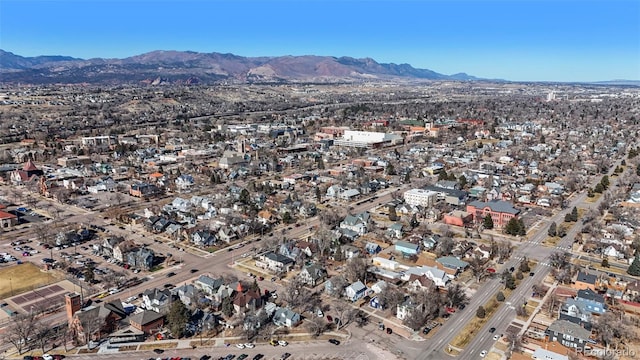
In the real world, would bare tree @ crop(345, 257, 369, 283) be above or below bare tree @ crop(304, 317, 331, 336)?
above

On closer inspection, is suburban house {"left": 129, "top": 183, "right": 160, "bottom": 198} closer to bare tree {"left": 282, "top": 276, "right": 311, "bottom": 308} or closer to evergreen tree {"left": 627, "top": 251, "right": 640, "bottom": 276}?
bare tree {"left": 282, "top": 276, "right": 311, "bottom": 308}

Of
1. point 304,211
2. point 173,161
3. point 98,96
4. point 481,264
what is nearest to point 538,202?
point 481,264

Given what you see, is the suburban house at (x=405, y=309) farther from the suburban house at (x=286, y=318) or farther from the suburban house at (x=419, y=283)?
the suburban house at (x=286, y=318)

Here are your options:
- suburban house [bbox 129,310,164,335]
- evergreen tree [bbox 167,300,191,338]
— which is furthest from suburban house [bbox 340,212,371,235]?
suburban house [bbox 129,310,164,335]

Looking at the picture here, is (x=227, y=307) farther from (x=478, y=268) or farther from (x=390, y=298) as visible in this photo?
(x=478, y=268)

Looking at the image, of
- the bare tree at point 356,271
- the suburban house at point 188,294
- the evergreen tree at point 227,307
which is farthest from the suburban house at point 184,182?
the evergreen tree at point 227,307

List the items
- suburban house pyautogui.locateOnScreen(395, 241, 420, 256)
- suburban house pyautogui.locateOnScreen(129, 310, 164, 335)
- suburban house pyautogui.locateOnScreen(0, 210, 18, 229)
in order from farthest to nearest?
suburban house pyautogui.locateOnScreen(0, 210, 18, 229)
suburban house pyautogui.locateOnScreen(395, 241, 420, 256)
suburban house pyautogui.locateOnScreen(129, 310, 164, 335)
